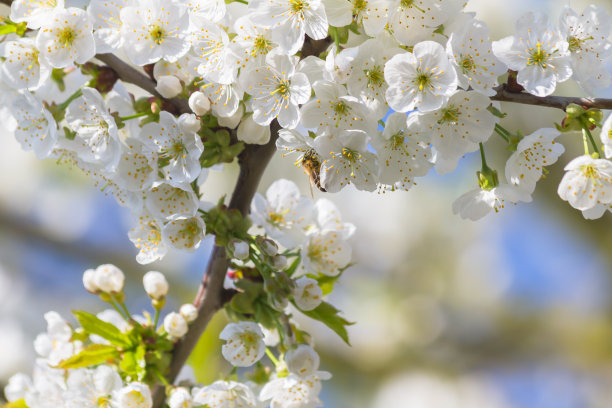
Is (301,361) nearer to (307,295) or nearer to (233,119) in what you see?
(307,295)

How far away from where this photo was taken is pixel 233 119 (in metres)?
0.85

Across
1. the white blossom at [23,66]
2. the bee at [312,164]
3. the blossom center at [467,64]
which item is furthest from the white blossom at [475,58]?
the white blossom at [23,66]

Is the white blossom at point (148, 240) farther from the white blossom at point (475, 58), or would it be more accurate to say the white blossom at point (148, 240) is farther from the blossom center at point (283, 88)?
the white blossom at point (475, 58)

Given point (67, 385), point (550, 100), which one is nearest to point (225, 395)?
point (67, 385)

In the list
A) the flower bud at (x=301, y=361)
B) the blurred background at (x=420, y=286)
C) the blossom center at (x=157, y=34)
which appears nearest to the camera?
the blossom center at (x=157, y=34)

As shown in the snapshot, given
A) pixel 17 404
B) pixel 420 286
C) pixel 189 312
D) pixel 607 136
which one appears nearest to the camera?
pixel 607 136

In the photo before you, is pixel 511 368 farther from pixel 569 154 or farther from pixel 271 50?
pixel 271 50

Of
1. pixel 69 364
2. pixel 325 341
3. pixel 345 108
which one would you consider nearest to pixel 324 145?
pixel 345 108

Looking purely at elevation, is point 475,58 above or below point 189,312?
above

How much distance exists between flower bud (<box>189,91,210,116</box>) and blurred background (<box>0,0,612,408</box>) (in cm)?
283

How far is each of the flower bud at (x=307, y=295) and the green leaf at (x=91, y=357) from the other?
1.09ft

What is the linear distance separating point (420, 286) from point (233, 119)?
11.7 ft

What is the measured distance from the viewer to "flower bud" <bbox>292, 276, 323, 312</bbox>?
903 mm

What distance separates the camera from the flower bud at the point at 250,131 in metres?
0.85
